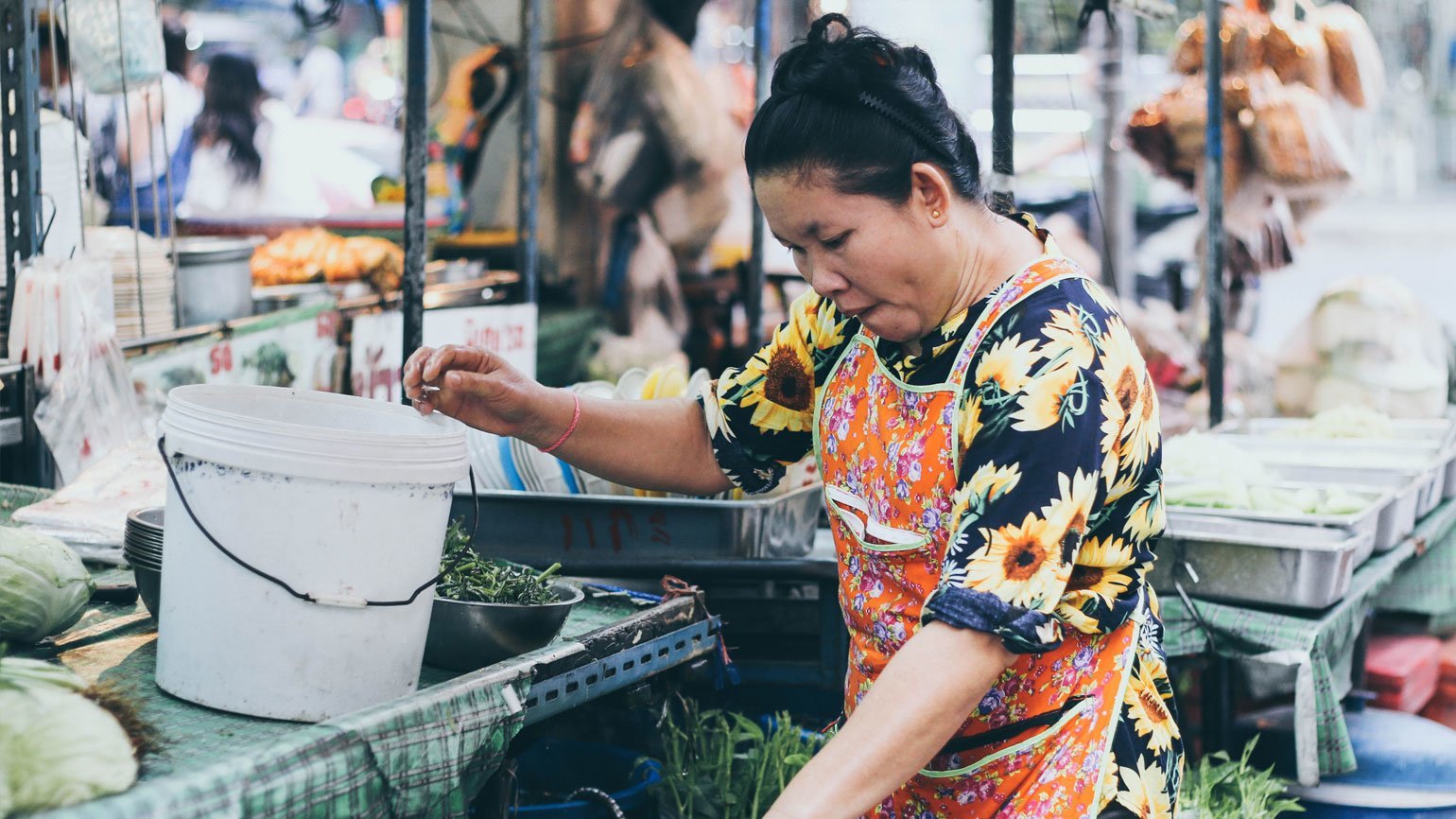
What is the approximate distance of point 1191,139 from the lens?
6.55 metres

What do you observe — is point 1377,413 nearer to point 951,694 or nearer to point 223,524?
point 951,694

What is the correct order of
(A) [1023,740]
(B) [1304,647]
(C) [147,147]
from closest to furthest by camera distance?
1. (A) [1023,740]
2. (B) [1304,647]
3. (C) [147,147]

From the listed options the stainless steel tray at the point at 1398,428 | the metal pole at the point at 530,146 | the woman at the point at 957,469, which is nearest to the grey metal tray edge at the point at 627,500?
the woman at the point at 957,469

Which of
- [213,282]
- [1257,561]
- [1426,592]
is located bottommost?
[1426,592]

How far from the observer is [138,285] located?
3895 millimetres

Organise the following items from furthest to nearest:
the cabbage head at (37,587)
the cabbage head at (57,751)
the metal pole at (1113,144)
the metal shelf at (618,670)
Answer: the metal pole at (1113,144), the metal shelf at (618,670), the cabbage head at (37,587), the cabbage head at (57,751)

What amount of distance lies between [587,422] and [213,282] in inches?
111

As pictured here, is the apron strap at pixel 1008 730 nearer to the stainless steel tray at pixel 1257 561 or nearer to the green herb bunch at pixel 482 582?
the green herb bunch at pixel 482 582

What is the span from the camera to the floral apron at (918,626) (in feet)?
5.45

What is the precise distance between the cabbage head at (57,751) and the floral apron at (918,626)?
0.93 m

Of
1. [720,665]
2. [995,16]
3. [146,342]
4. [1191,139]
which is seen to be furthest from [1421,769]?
[1191,139]

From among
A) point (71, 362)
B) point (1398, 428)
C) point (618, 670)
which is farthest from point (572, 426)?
point (1398, 428)

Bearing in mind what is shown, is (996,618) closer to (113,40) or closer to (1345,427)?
(113,40)

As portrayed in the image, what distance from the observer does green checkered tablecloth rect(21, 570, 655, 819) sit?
1.39 meters
